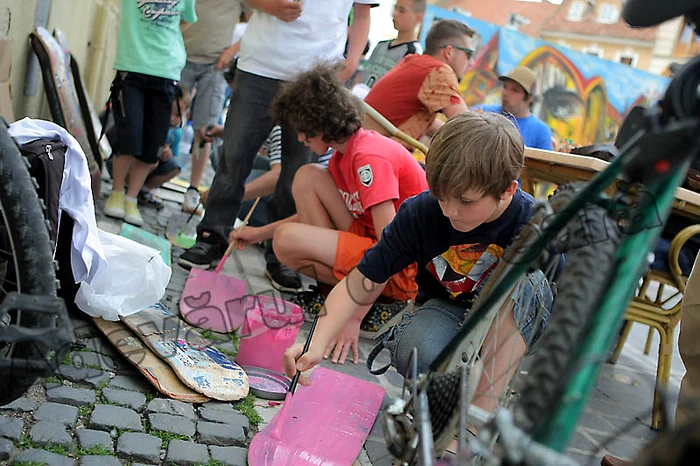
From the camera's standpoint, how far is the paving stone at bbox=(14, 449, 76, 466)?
4.96 ft

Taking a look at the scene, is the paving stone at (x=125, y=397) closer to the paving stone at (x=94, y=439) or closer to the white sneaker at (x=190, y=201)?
the paving stone at (x=94, y=439)

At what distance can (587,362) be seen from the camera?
775mm

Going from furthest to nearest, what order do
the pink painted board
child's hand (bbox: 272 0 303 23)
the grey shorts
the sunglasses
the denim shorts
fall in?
the grey shorts < the sunglasses < child's hand (bbox: 272 0 303 23) < the pink painted board < the denim shorts

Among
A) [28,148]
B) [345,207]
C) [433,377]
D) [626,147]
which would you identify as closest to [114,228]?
[345,207]

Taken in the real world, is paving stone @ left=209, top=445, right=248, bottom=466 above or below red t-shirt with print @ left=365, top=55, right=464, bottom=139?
below

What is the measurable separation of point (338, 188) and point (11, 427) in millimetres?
1769

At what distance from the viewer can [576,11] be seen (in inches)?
1507

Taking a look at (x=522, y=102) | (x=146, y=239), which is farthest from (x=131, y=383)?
(x=522, y=102)

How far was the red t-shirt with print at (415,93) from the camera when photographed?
3.38 meters

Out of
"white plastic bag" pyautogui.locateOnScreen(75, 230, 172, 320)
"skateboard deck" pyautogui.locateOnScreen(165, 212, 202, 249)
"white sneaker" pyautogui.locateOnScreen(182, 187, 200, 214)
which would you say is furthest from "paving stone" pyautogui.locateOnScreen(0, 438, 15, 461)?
"white sneaker" pyautogui.locateOnScreen(182, 187, 200, 214)

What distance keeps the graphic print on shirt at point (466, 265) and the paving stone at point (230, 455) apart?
2.29ft

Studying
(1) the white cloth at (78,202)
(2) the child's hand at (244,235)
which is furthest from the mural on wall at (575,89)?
(1) the white cloth at (78,202)

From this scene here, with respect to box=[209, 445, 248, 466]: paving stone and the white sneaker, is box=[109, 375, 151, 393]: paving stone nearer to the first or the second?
box=[209, 445, 248, 466]: paving stone

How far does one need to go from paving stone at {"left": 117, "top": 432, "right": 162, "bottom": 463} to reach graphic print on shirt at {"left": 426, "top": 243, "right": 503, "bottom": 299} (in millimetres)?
850
